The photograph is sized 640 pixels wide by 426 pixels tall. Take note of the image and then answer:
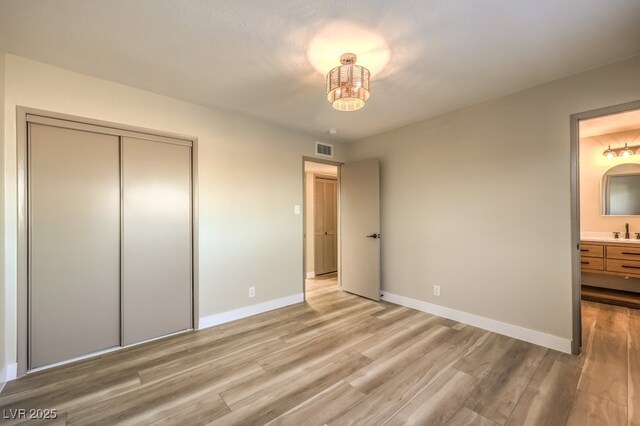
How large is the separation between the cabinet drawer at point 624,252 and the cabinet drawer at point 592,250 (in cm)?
8

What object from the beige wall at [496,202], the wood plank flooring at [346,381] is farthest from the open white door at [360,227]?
the wood plank flooring at [346,381]

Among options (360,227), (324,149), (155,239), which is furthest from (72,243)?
(360,227)

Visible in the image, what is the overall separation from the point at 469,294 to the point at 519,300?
0.47m

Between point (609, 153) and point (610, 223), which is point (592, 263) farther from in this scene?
point (609, 153)

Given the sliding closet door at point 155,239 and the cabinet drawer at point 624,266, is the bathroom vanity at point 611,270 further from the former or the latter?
the sliding closet door at point 155,239

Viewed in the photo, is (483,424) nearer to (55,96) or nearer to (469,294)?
(469,294)

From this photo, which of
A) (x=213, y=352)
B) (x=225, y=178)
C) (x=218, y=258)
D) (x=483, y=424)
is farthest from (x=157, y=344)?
(x=483, y=424)

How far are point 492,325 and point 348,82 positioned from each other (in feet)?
9.38

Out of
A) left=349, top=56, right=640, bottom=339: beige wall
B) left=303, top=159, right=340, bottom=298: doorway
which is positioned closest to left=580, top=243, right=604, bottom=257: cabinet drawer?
left=349, top=56, right=640, bottom=339: beige wall

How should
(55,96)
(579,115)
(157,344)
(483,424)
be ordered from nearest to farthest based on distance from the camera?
(483,424)
(55,96)
(579,115)
(157,344)

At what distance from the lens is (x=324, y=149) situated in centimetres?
417

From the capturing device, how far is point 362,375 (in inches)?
81.3

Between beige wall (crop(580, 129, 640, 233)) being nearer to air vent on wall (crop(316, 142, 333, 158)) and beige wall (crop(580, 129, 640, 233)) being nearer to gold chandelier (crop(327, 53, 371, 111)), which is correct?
air vent on wall (crop(316, 142, 333, 158))

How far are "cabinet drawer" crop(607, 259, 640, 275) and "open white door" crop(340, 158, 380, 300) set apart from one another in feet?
10.4
